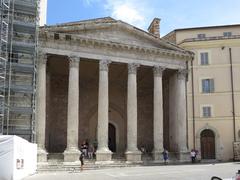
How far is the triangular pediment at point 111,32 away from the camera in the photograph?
27.9m

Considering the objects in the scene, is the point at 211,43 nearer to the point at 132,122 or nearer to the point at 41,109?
the point at 132,122

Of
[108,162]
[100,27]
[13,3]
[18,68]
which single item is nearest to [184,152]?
[108,162]

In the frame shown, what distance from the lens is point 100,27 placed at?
94.2 feet

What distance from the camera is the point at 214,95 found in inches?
1512

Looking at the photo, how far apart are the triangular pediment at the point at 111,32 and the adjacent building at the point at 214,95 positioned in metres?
8.44

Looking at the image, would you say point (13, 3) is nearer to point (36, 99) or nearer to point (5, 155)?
point (36, 99)

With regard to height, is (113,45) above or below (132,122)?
above

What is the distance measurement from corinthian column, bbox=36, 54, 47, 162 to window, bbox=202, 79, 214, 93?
1820 cm

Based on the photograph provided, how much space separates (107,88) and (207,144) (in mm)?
15136

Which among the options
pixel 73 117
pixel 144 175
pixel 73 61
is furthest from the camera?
pixel 73 61

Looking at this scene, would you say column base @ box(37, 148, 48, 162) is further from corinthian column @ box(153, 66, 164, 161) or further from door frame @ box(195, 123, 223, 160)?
door frame @ box(195, 123, 223, 160)

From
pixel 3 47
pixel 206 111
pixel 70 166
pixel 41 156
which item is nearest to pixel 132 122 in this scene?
pixel 70 166

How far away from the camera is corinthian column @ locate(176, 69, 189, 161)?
3050 centimetres

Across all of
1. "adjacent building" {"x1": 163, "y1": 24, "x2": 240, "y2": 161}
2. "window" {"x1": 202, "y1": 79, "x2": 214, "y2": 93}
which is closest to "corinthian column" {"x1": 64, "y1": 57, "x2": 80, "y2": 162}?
"adjacent building" {"x1": 163, "y1": 24, "x2": 240, "y2": 161}
